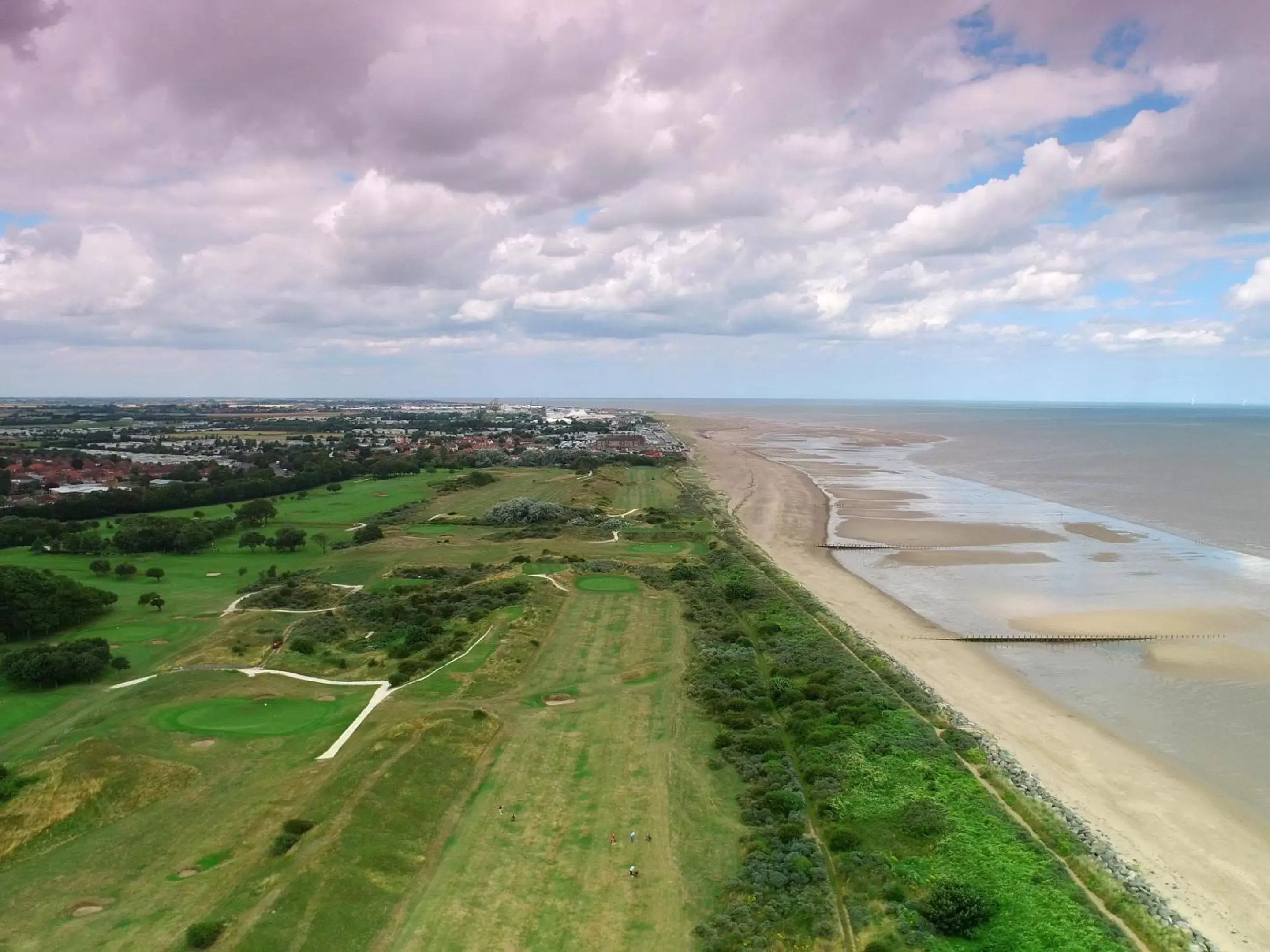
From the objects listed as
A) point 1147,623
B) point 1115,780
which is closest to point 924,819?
point 1115,780

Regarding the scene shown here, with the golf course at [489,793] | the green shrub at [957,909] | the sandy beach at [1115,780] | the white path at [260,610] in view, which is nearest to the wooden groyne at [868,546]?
the sandy beach at [1115,780]

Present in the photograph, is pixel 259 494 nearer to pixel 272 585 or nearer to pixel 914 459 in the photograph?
pixel 272 585

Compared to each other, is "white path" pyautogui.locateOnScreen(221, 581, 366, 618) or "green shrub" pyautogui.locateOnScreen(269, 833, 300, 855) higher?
"white path" pyautogui.locateOnScreen(221, 581, 366, 618)

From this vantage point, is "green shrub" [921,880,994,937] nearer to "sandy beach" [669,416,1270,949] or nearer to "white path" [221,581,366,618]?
"sandy beach" [669,416,1270,949]

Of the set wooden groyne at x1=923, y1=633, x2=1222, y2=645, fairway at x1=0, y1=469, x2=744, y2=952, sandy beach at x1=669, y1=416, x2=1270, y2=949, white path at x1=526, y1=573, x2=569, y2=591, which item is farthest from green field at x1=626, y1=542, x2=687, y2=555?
wooden groyne at x1=923, y1=633, x2=1222, y2=645

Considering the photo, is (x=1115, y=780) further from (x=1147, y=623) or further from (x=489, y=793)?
(x=489, y=793)

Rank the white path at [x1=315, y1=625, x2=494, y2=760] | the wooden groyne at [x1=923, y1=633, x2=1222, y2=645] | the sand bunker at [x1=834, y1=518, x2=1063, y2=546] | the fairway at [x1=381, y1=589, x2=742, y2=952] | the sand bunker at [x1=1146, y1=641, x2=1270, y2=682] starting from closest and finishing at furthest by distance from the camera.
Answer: the fairway at [x1=381, y1=589, x2=742, y2=952], the white path at [x1=315, y1=625, x2=494, y2=760], the sand bunker at [x1=1146, y1=641, x2=1270, y2=682], the wooden groyne at [x1=923, y1=633, x2=1222, y2=645], the sand bunker at [x1=834, y1=518, x2=1063, y2=546]

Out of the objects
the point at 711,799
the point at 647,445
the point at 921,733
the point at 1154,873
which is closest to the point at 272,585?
the point at 711,799
